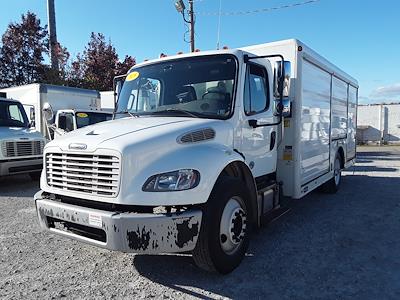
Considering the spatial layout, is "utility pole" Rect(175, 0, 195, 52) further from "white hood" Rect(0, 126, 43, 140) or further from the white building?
the white building

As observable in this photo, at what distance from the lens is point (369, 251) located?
499cm

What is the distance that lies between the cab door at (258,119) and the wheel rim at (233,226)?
2.57 ft

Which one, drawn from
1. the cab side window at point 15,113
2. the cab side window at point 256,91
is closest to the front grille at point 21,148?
the cab side window at point 15,113

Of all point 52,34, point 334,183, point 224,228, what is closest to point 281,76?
point 224,228

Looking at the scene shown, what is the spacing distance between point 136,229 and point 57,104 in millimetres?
10871

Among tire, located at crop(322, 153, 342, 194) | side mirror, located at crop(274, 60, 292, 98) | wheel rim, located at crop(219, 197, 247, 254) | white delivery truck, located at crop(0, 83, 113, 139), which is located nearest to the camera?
wheel rim, located at crop(219, 197, 247, 254)

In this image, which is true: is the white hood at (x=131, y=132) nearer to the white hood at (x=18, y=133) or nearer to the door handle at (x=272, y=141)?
the door handle at (x=272, y=141)

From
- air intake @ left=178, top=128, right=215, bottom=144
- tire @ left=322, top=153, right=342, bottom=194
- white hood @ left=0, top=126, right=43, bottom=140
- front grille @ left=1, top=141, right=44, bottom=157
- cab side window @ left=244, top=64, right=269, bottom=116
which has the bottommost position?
tire @ left=322, top=153, right=342, bottom=194

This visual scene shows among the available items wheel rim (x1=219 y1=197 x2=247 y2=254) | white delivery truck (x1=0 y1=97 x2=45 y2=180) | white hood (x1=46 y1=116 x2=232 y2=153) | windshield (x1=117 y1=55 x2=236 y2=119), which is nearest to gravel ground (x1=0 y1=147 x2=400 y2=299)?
wheel rim (x1=219 y1=197 x2=247 y2=254)

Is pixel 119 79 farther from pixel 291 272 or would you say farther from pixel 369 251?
pixel 369 251

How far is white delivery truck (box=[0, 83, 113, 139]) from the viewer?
1198 cm

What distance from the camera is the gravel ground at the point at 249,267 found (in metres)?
3.86

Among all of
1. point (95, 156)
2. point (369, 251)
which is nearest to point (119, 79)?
point (95, 156)

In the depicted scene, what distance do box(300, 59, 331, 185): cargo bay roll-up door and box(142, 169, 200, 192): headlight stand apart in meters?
2.93
